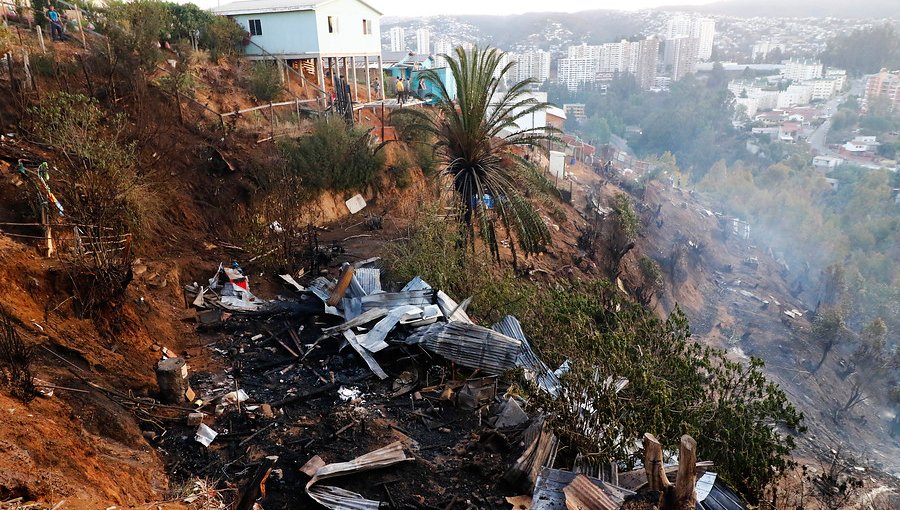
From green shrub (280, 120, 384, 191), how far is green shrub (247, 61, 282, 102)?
4.36m

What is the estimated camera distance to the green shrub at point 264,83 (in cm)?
2027

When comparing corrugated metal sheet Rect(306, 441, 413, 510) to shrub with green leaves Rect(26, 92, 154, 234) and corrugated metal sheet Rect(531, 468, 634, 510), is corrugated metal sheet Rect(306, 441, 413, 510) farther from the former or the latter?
shrub with green leaves Rect(26, 92, 154, 234)

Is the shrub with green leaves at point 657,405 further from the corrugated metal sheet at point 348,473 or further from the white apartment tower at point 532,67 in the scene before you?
the white apartment tower at point 532,67

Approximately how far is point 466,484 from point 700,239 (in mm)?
47970

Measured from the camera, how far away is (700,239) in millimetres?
48438

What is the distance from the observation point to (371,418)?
→ 22.8ft

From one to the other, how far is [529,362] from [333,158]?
34.8ft

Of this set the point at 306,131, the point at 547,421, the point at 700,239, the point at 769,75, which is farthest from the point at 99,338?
the point at 769,75

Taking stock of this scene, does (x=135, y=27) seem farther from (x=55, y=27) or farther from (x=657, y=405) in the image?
(x=657, y=405)

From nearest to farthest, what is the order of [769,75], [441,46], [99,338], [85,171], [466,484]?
[466,484] → [99,338] → [85,171] → [769,75] → [441,46]

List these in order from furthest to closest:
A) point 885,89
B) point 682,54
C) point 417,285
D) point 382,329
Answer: point 682,54 < point 885,89 < point 417,285 < point 382,329

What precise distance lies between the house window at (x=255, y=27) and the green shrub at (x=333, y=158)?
9693 millimetres

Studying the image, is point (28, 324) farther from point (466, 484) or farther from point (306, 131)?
point (306, 131)

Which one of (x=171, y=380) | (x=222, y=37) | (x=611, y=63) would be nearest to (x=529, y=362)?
(x=171, y=380)
